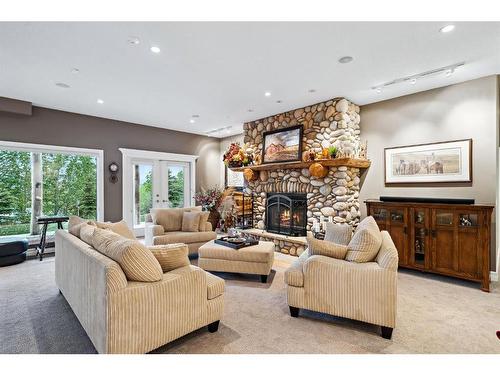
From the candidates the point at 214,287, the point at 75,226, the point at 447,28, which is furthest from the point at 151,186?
the point at 447,28

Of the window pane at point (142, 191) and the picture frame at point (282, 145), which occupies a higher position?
the picture frame at point (282, 145)

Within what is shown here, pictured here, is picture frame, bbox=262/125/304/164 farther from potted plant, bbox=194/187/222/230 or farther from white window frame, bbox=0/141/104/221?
white window frame, bbox=0/141/104/221

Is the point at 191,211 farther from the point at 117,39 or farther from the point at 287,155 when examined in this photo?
the point at 117,39

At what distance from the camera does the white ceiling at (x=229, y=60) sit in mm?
2562

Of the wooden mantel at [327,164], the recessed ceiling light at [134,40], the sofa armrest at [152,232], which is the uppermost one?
the recessed ceiling light at [134,40]

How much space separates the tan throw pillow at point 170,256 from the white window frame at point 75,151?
432 cm

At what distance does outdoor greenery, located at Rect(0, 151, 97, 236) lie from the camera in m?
4.93

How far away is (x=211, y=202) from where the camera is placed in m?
6.99

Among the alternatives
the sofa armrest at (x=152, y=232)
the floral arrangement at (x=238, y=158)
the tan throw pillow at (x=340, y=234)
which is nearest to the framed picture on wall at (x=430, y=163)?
the tan throw pillow at (x=340, y=234)

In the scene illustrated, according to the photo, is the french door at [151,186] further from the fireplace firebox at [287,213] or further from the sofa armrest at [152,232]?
the fireplace firebox at [287,213]

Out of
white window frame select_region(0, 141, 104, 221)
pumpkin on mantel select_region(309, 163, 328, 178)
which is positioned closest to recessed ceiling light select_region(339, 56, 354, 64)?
pumpkin on mantel select_region(309, 163, 328, 178)

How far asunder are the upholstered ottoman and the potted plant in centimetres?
331
